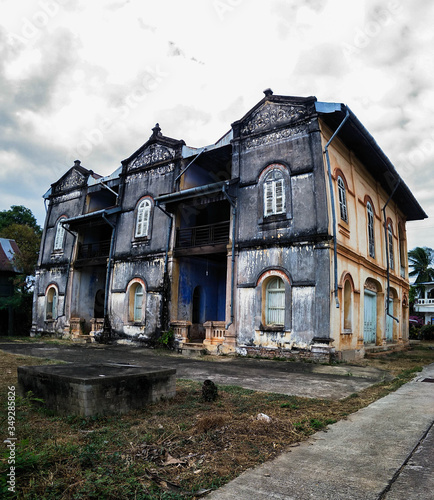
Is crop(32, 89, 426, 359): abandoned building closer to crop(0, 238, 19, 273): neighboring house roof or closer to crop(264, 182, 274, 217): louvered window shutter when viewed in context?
crop(264, 182, 274, 217): louvered window shutter

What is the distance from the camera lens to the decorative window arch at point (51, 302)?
69.0ft

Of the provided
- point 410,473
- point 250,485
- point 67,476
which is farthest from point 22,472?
point 410,473

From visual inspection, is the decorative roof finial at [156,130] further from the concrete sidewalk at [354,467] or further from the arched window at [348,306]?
the concrete sidewalk at [354,467]

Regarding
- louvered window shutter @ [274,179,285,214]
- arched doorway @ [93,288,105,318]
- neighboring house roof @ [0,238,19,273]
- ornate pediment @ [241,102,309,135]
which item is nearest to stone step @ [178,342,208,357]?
louvered window shutter @ [274,179,285,214]

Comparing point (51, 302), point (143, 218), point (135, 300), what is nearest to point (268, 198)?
point (143, 218)

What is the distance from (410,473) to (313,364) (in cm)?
822

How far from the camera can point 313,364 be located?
1098cm

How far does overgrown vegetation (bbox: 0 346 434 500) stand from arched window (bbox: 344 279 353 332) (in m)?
7.58

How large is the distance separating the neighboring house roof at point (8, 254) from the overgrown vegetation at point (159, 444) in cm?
2129

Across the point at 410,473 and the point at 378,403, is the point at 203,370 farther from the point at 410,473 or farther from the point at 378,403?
the point at 410,473

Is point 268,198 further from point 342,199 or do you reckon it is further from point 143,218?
point 143,218

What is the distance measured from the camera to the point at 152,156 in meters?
17.9

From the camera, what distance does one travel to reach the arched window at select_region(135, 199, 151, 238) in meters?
17.3

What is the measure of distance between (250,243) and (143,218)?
609cm
